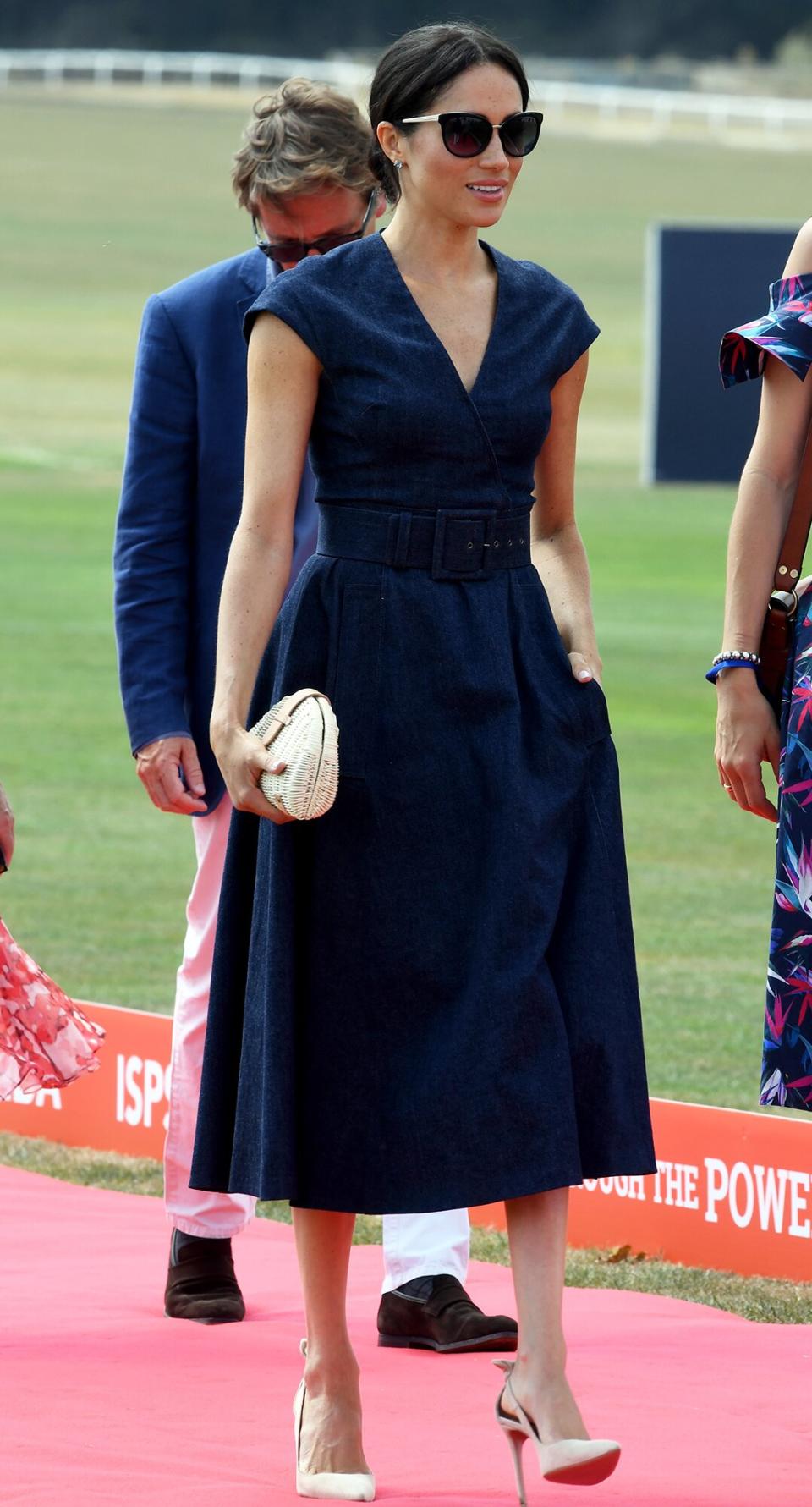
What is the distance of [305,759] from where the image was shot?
3338mm

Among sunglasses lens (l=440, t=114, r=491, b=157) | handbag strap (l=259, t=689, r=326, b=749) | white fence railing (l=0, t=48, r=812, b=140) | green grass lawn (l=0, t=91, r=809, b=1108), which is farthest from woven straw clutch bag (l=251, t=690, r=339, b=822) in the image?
white fence railing (l=0, t=48, r=812, b=140)

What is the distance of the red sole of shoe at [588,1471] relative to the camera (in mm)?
3316

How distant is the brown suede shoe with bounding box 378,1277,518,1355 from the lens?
448cm

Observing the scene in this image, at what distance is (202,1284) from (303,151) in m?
1.99

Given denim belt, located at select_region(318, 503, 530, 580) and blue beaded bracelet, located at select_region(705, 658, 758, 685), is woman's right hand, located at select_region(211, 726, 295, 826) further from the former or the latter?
blue beaded bracelet, located at select_region(705, 658, 758, 685)

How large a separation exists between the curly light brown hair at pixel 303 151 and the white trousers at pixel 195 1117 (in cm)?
108

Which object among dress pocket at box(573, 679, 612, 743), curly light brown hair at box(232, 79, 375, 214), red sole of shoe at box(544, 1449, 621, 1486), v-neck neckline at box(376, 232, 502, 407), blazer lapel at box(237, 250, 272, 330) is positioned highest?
curly light brown hair at box(232, 79, 375, 214)

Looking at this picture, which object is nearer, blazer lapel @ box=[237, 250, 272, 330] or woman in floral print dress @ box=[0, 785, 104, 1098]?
woman in floral print dress @ box=[0, 785, 104, 1098]

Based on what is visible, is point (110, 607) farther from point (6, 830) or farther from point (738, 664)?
point (738, 664)

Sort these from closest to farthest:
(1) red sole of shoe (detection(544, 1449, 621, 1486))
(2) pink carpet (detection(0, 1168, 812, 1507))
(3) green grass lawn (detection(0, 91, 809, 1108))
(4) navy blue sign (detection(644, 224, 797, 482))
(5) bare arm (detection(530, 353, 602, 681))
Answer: (1) red sole of shoe (detection(544, 1449, 621, 1486)), (2) pink carpet (detection(0, 1168, 812, 1507)), (5) bare arm (detection(530, 353, 602, 681)), (3) green grass lawn (detection(0, 91, 809, 1108)), (4) navy blue sign (detection(644, 224, 797, 482))

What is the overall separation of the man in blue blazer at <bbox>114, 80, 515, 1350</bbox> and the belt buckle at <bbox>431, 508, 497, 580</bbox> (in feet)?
3.72

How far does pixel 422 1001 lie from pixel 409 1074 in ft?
0.32

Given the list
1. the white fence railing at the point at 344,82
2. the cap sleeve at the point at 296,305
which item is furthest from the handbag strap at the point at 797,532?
the white fence railing at the point at 344,82

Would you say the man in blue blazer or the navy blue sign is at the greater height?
the navy blue sign
